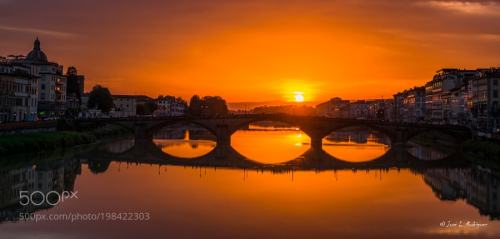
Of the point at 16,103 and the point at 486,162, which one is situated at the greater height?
the point at 16,103

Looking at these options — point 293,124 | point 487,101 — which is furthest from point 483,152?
point 293,124

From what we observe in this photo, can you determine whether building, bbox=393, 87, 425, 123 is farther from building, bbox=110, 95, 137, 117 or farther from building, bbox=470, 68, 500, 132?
building, bbox=110, 95, 137, 117

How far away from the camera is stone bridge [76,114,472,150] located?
70312mm

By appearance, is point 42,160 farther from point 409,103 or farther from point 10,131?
point 409,103

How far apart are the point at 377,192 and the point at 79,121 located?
4753 cm

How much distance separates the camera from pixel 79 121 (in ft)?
240

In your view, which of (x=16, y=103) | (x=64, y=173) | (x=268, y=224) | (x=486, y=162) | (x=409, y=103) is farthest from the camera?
(x=409, y=103)

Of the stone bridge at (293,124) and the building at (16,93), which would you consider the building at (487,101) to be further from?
the building at (16,93)

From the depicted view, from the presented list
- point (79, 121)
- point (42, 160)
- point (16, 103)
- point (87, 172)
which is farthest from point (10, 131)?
point (79, 121)

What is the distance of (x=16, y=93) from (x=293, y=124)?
3093 cm
